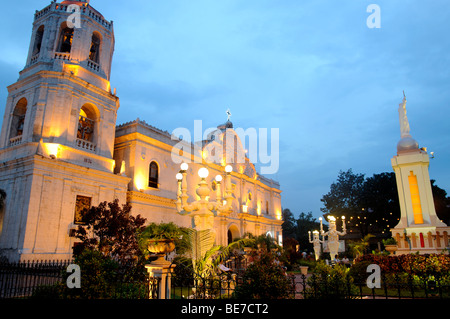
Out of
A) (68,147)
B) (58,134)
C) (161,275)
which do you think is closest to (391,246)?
(161,275)

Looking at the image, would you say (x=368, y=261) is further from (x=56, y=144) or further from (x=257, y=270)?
(x=56, y=144)

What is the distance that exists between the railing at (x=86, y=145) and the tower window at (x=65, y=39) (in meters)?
5.89

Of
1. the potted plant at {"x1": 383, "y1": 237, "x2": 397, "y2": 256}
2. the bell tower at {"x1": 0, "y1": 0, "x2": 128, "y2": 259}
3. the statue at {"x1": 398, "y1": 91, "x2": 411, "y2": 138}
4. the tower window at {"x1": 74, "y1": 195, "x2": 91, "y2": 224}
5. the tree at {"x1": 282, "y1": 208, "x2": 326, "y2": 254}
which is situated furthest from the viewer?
the tree at {"x1": 282, "y1": 208, "x2": 326, "y2": 254}

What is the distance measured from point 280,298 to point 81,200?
43.8 feet

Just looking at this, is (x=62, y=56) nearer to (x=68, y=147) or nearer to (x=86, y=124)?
(x=86, y=124)

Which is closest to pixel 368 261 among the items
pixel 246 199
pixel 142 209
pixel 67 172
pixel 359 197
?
pixel 142 209

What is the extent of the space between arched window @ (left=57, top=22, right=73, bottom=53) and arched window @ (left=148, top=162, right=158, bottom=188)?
9161 mm

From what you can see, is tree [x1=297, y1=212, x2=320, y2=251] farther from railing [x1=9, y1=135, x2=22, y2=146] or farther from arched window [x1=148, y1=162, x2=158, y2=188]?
railing [x1=9, y1=135, x2=22, y2=146]

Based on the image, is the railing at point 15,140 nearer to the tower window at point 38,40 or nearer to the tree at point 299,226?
the tower window at point 38,40

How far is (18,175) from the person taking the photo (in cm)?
A: 1443

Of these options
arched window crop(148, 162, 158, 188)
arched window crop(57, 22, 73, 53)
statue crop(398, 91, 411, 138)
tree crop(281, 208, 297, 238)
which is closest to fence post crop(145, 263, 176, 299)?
statue crop(398, 91, 411, 138)

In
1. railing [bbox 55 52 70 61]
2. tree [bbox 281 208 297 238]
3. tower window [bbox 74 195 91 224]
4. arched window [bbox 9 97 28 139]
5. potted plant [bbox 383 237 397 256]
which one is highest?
railing [bbox 55 52 70 61]

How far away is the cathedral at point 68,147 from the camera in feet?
45.9

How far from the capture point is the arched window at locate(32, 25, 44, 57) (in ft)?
59.4
